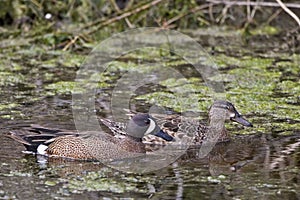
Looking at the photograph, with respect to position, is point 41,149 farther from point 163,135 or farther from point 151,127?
point 163,135

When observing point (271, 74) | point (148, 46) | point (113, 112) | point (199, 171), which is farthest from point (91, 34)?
point (199, 171)

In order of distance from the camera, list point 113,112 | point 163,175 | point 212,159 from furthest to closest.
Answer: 1. point 113,112
2. point 212,159
3. point 163,175

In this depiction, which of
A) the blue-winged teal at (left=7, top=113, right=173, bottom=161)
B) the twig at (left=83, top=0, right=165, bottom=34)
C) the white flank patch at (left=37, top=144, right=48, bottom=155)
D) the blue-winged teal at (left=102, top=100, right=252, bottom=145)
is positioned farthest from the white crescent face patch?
the twig at (left=83, top=0, right=165, bottom=34)

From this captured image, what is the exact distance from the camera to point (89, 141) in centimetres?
648

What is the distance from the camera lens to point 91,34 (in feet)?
38.9

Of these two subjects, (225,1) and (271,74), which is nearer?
(271,74)

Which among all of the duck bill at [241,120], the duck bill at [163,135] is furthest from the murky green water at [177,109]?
the duck bill at [163,135]

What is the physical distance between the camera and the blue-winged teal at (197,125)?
7.08m

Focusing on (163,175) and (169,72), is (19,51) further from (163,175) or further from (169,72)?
(163,175)

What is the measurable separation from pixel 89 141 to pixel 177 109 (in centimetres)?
179

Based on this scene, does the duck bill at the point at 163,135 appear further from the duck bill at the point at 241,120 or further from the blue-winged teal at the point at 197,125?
the duck bill at the point at 241,120

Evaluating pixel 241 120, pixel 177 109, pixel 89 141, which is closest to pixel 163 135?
pixel 89 141

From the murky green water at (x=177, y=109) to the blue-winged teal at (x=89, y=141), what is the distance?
0.43 feet

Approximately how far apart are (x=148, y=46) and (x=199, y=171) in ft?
18.9
